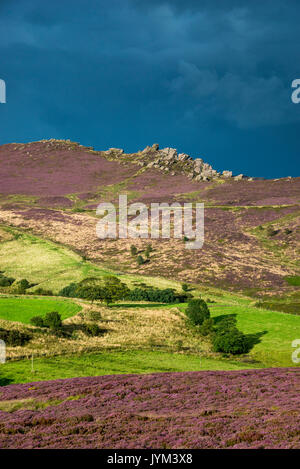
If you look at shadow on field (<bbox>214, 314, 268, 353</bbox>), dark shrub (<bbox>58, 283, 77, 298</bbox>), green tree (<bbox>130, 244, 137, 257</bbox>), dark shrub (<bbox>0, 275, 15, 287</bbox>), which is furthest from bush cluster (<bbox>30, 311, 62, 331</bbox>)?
green tree (<bbox>130, 244, 137, 257</bbox>)

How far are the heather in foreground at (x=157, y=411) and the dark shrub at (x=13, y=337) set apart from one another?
11.6 metres

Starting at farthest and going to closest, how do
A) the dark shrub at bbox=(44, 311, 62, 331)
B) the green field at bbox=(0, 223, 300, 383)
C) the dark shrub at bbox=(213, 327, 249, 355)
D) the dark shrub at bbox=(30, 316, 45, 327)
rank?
the dark shrub at bbox=(30, 316, 45, 327) < the dark shrub at bbox=(213, 327, 249, 355) < the dark shrub at bbox=(44, 311, 62, 331) < the green field at bbox=(0, 223, 300, 383)

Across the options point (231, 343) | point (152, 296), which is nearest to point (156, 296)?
point (152, 296)

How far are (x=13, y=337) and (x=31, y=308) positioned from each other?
11.6m

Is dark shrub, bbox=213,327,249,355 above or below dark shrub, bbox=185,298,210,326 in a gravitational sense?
below

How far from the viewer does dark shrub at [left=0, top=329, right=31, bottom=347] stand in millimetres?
38438

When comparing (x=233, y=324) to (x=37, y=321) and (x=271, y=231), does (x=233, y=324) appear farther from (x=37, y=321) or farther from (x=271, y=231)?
(x=271, y=231)

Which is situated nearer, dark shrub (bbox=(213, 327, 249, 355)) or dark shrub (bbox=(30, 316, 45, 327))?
dark shrub (bbox=(213, 327, 249, 355))

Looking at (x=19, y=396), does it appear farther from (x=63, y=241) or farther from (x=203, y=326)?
(x=63, y=241)

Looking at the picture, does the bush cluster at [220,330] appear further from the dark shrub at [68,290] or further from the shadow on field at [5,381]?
the dark shrub at [68,290]

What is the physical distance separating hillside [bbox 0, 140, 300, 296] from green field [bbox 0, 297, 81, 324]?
3670 centimetres

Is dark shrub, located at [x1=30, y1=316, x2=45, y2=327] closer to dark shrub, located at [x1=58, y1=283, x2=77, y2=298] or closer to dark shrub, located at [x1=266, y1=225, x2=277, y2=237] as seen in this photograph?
dark shrub, located at [x1=58, y1=283, x2=77, y2=298]
